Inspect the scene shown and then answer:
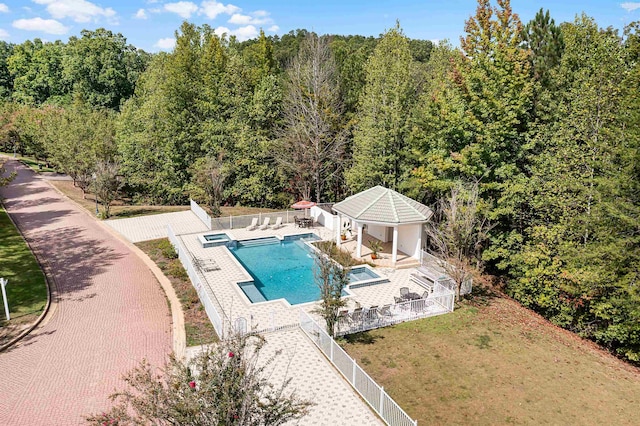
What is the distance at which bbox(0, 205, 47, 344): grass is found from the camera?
16.6 metres

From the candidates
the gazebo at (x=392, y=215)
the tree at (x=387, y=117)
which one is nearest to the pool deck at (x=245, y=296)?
the gazebo at (x=392, y=215)

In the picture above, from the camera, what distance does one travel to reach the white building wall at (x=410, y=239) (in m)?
24.5

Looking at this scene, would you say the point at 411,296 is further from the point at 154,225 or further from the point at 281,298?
the point at 154,225

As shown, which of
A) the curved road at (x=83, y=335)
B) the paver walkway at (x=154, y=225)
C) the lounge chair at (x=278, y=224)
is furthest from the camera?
the lounge chair at (x=278, y=224)

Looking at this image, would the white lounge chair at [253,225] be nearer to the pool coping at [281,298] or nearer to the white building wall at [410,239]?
the pool coping at [281,298]

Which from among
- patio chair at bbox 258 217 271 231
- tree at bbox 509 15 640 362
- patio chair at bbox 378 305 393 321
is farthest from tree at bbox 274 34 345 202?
patio chair at bbox 378 305 393 321

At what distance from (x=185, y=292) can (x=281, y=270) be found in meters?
5.76

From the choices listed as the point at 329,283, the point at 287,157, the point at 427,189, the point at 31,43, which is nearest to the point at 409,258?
the point at 427,189

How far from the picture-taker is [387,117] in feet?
101

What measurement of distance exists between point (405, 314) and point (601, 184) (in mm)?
10243

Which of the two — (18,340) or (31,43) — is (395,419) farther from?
(31,43)

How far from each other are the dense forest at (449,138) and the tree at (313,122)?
0.56ft

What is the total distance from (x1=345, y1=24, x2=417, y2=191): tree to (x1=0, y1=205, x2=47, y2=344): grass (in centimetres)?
2106

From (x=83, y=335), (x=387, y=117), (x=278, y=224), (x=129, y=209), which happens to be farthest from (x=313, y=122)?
(x=83, y=335)
